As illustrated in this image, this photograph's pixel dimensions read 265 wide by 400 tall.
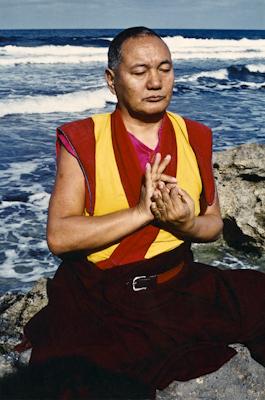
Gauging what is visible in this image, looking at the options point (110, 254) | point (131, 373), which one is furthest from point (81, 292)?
point (131, 373)

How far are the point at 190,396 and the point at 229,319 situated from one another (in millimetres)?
351

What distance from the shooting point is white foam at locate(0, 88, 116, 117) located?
49.7ft

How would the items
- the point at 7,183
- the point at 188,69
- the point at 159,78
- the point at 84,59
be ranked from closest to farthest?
the point at 159,78 < the point at 7,183 < the point at 188,69 < the point at 84,59

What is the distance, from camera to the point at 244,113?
49.0 feet

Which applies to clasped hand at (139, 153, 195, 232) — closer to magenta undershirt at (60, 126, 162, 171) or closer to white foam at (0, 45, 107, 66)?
magenta undershirt at (60, 126, 162, 171)

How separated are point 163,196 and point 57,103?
14759 millimetres

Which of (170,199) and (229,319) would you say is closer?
(170,199)

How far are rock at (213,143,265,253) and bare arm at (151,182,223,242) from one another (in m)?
3.10

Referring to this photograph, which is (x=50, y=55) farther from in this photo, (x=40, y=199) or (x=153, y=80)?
(x=153, y=80)

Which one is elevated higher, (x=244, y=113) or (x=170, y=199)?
(x=170, y=199)

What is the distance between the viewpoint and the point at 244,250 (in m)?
5.56

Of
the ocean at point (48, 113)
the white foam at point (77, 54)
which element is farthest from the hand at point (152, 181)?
the white foam at point (77, 54)

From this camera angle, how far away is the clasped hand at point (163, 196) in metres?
2.07

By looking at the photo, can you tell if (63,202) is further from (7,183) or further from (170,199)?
(7,183)
